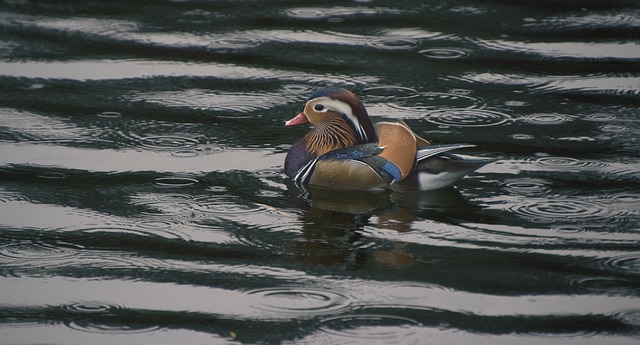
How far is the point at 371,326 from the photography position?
19.4ft

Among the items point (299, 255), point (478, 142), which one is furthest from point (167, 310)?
point (478, 142)

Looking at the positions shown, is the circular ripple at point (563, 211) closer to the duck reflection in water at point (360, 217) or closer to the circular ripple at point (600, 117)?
the duck reflection in water at point (360, 217)

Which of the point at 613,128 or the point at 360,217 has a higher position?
the point at 613,128

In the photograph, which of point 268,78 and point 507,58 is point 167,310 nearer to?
point 268,78

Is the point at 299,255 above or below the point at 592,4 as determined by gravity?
below

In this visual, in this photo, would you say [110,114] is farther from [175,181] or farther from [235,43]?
[235,43]

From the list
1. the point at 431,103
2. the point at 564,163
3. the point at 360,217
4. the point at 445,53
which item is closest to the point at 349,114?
the point at 360,217

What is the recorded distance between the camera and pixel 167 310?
6.14 metres

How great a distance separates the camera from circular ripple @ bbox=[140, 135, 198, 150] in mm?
8695

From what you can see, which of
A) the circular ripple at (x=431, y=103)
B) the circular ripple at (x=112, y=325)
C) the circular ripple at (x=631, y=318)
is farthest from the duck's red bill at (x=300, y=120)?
the circular ripple at (x=631, y=318)

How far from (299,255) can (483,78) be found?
3687 mm

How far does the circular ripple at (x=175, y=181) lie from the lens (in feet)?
26.1

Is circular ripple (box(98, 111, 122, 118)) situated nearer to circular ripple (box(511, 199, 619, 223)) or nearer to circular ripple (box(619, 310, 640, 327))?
circular ripple (box(511, 199, 619, 223))

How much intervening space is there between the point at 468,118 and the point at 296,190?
1.76m
